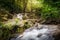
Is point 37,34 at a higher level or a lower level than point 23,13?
lower

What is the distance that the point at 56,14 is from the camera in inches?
373

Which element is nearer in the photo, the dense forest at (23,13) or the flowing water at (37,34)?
the flowing water at (37,34)

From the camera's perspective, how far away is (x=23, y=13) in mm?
11664

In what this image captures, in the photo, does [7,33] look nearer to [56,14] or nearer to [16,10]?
[56,14]

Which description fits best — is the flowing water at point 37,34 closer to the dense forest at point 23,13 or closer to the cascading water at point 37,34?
the cascading water at point 37,34

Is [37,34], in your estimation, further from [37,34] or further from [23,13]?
[23,13]

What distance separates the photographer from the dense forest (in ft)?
27.4

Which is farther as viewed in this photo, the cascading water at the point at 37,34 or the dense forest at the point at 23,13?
the dense forest at the point at 23,13

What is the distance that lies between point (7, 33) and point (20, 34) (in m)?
0.68

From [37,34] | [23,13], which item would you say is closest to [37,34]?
[37,34]

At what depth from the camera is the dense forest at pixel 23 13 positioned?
8348mm

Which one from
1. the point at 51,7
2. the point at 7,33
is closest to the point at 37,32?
the point at 7,33

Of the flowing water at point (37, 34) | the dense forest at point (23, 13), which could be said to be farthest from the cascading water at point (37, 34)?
the dense forest at point (23, 13)

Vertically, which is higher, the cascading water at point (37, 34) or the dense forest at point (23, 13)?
the dense forest at point (23, 13)
